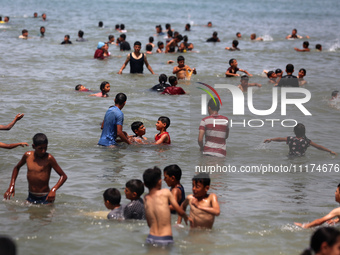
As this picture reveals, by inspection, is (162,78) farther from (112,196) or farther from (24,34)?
(24,34)

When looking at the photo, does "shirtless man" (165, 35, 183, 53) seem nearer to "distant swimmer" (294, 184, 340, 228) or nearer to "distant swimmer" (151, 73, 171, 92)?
"distant swimmer" (151, 73, 171, 92)

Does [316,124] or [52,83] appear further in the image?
[52,83]

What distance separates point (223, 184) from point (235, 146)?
298 cm

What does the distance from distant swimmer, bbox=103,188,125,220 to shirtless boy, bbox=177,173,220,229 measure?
2.74ft

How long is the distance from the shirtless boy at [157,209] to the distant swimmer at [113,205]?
1.12 metres

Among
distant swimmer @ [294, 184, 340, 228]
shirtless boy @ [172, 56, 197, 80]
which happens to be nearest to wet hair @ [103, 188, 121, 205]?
distant swimmer @ [294, 184, 340, 228]

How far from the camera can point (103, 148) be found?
12000 mm

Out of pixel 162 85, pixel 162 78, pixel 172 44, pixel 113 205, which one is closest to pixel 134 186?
Answer: pixel 113 205

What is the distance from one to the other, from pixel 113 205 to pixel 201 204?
1.36 m

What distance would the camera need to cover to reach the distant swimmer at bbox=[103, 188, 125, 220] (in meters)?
7.81

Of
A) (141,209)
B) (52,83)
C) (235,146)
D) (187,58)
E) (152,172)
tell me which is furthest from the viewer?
(187,58)

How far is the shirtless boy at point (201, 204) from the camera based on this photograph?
714 cm

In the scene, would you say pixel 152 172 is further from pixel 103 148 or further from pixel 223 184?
pixel 103 148

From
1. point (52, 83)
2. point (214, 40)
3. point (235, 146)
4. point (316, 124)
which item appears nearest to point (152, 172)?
point (235, 146)
